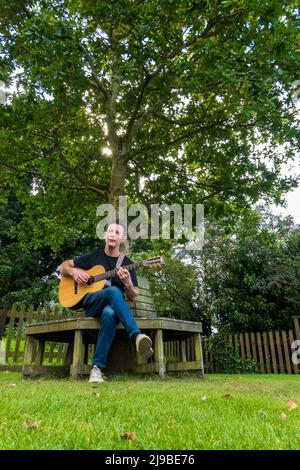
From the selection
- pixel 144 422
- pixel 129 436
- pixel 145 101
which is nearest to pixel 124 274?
pixel 144 422

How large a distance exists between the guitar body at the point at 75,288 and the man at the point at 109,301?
8 centimetres

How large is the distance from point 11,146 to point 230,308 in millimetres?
8592

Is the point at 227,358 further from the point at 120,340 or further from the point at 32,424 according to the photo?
the point at 32,424

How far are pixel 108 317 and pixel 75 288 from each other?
2.94ft

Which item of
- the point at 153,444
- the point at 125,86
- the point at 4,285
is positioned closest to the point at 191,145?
the point at 125,86

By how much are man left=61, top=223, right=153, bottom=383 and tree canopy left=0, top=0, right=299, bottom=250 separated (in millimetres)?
1927

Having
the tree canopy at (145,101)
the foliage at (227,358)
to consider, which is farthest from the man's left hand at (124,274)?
the foliage at (227,358)

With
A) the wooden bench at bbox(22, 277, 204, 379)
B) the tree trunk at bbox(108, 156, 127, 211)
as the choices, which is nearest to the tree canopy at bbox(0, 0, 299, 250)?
the tree trunk at bbox(108, 156, 127, 211)

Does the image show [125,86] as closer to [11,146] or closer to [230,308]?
[11,146]

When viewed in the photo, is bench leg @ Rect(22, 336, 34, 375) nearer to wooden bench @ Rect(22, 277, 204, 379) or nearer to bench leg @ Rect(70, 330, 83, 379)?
wooden bench @ Rect(22, 277, 204, 379)

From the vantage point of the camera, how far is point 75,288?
537 centimetres

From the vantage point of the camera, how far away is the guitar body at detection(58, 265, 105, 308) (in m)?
5.24
